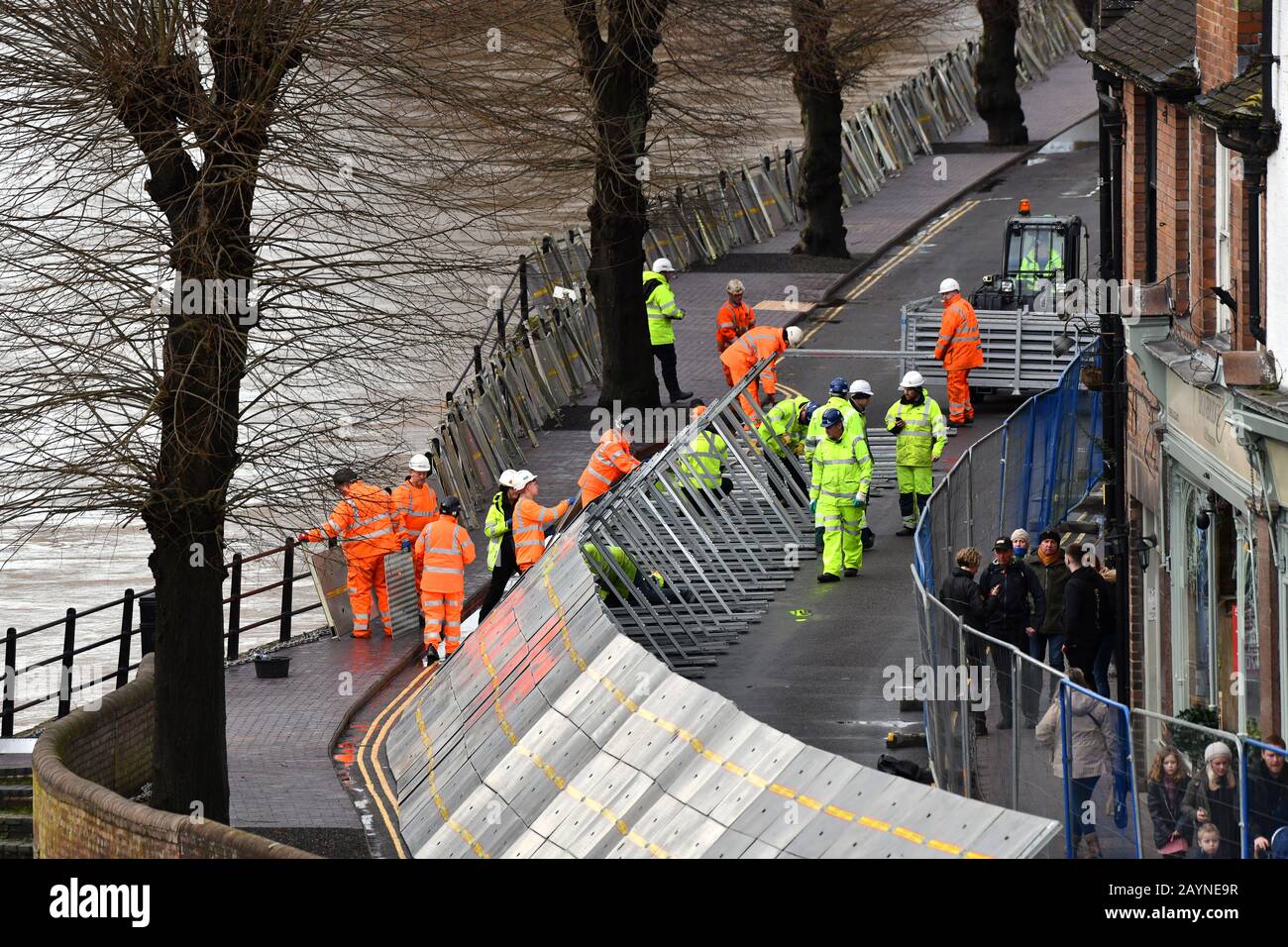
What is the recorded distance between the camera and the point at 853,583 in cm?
2475

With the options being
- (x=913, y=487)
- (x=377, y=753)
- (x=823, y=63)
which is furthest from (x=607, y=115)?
(x=377, y=753)

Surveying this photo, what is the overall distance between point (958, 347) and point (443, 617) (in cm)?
899

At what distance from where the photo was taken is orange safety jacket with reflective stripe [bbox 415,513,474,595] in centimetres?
2430

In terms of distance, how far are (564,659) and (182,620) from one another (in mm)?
3423

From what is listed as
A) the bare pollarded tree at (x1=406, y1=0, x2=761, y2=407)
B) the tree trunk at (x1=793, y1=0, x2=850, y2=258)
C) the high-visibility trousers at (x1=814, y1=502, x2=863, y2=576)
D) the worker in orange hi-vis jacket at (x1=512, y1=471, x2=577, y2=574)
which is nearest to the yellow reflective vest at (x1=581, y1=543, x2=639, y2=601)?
the worker in orange hi-vis jacket at (x1=512, y1=471, x2=577, y2=574)

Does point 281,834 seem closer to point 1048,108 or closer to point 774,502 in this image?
point 774,502

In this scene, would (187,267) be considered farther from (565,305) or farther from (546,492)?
(565,305)

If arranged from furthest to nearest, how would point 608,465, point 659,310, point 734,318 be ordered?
point 659,310 → point 734,318 → point 608,465

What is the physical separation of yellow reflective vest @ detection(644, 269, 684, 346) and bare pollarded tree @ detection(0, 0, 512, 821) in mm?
13642

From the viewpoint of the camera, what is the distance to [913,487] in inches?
1005

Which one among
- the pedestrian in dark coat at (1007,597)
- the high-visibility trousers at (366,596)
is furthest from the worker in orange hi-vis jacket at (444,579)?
the pedestrian in dark coat at (1007,597)

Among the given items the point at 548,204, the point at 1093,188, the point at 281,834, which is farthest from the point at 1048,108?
the point at 281,834

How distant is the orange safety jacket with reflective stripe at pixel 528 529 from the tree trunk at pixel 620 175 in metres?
7.18

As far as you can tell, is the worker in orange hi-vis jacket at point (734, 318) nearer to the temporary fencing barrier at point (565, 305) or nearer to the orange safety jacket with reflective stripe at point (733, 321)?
the orange safety jacket with reflective stripe at point (733, 321)
